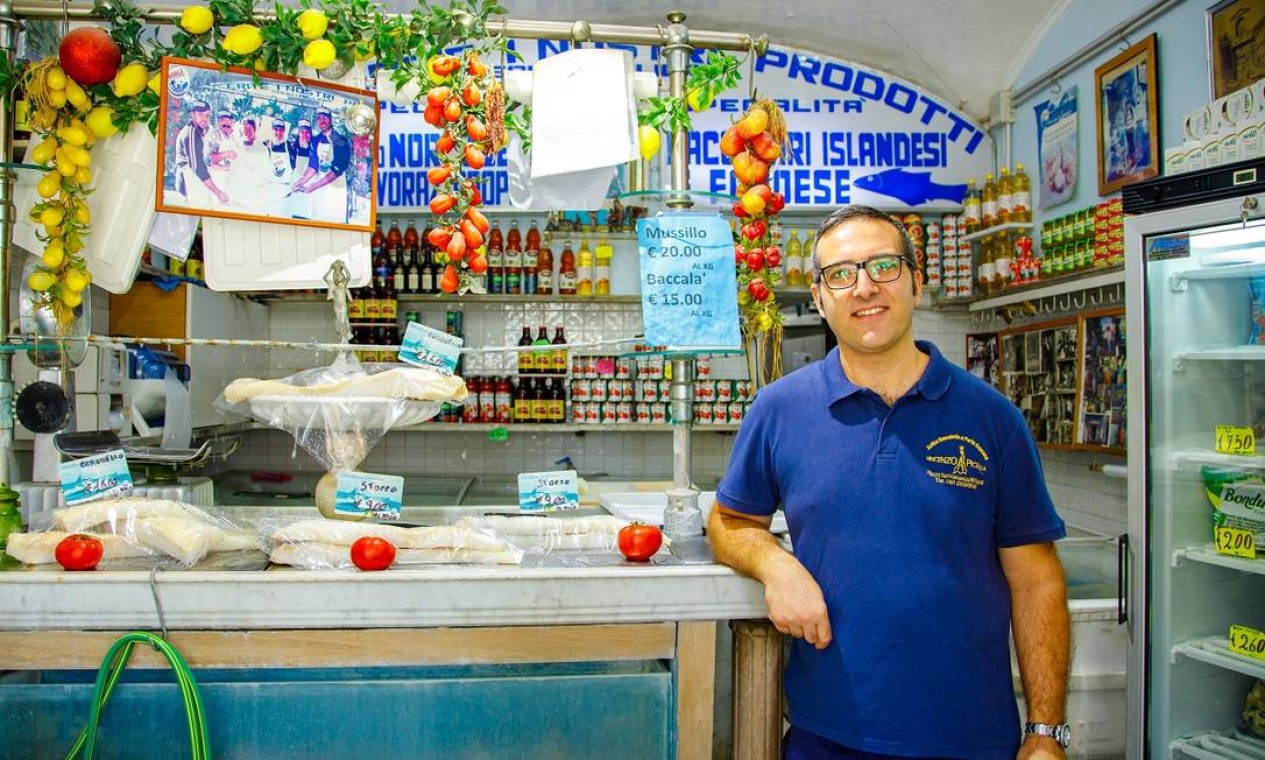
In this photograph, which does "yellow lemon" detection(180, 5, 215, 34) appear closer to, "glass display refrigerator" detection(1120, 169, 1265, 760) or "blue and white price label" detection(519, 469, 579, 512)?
"blue and white price label" detection(519, 469, 579, 512)

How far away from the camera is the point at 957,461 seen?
1.57 meters

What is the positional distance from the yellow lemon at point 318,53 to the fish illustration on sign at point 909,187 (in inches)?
168

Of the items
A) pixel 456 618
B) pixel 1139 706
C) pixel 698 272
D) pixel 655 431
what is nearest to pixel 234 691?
pixel 456 618

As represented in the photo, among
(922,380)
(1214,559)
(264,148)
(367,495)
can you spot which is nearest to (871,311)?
(922,380)

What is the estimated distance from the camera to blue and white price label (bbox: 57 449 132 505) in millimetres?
1874

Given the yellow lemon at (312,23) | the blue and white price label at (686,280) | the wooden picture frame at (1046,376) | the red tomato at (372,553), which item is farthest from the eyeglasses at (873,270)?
the wooden picture frame at (1046,376)

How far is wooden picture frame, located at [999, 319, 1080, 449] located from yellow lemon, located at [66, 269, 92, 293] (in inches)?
172

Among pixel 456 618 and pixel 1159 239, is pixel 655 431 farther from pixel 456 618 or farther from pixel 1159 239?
pixel 456 618

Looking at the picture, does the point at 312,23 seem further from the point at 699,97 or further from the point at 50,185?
the point at 699,97

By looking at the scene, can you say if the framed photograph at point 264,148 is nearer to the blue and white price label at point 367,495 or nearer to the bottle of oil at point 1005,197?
the blue and white price label at point 367,495

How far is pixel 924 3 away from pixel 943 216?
1.43 metres

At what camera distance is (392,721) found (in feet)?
5.60

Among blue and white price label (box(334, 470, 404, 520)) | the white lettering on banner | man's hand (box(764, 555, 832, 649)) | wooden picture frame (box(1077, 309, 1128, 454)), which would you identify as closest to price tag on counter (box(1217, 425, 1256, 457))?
wooden picture frame (box(1077, 309, 1128, 454))

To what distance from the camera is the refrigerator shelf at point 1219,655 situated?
265 centimetres
